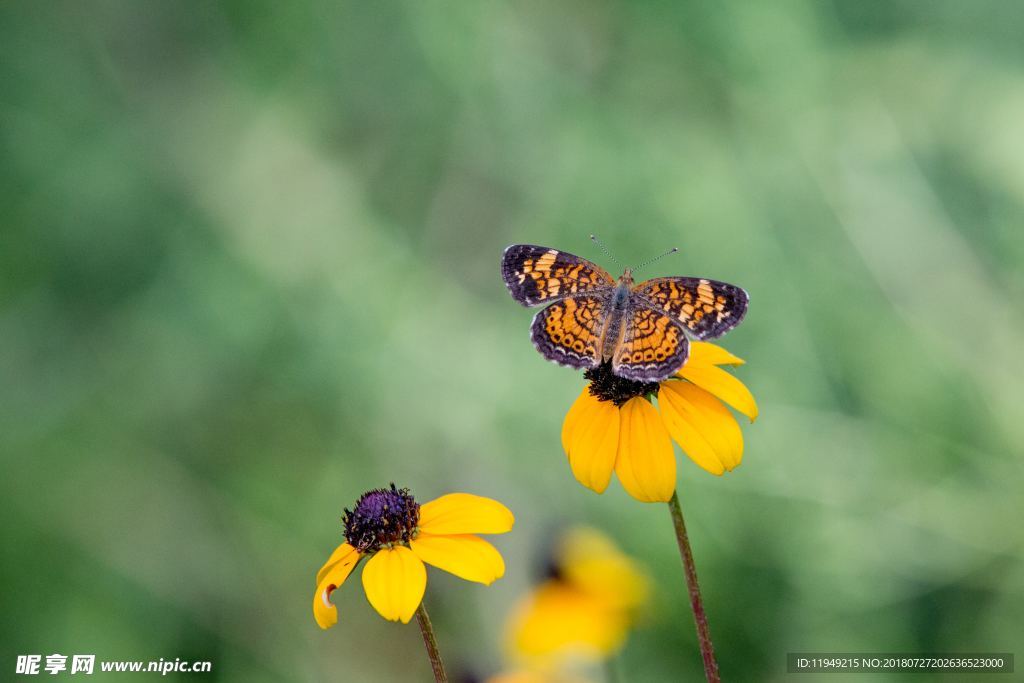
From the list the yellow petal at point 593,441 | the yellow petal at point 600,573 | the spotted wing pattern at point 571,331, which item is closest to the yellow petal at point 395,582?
the yellow petal at point 593,441

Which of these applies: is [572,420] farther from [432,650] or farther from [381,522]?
[432,650]

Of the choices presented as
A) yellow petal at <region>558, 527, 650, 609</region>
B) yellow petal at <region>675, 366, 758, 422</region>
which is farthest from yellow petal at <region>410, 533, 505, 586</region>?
yellow petal at <region>558, 527, 650, 609</region>

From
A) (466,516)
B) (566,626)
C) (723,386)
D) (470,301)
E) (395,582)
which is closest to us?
(395,582)

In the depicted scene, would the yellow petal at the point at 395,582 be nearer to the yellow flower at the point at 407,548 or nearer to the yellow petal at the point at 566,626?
the yellow flower at the point at 407,548

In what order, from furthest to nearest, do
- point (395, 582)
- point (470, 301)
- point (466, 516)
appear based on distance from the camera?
1. point (470, 301)
2. point (466, 516)
3. point (395, 582)

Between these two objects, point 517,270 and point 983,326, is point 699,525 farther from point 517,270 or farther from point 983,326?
point 517,270

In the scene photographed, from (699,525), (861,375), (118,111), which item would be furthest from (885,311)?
(118,111)

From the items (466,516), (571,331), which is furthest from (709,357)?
(466,516)

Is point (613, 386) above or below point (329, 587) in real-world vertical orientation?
above
